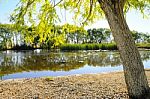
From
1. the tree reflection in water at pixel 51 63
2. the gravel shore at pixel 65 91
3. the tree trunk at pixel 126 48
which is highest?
the tree trunk at pixel 126 48

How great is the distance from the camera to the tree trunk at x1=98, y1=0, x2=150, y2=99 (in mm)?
9219

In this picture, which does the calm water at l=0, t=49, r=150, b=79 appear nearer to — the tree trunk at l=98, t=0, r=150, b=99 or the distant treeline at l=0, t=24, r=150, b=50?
the distant treeline at l=0, t=24, r=150, b=50

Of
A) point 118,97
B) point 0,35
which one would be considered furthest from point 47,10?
point 0,35

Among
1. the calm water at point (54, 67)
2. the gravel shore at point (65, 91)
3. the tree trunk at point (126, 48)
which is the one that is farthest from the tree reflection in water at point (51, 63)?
the tree trunk at point (126, 48)

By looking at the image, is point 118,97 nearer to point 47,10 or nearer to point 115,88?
point 115,88

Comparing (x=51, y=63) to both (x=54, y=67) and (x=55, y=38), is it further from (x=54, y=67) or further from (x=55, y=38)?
(x=55, y=38)

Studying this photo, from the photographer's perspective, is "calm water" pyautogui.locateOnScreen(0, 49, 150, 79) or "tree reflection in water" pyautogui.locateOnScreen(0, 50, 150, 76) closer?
"calm water" pyautogui.locateOnScreen(0, 49, 150, 79)

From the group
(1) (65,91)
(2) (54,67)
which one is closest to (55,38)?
(1) (65,91)

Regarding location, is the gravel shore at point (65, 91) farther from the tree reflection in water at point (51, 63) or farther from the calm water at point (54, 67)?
the tree reflection in water at point (51, 63)

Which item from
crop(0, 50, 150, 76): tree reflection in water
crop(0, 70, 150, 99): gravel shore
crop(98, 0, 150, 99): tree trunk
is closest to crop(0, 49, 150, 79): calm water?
crop(0, 50, 150, 76): tree reflection in water

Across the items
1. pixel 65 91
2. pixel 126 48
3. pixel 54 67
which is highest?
pixel 126 48

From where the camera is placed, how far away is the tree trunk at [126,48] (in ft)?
30.2

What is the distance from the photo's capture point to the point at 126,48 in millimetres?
9250

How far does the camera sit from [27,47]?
87500 millimetres
